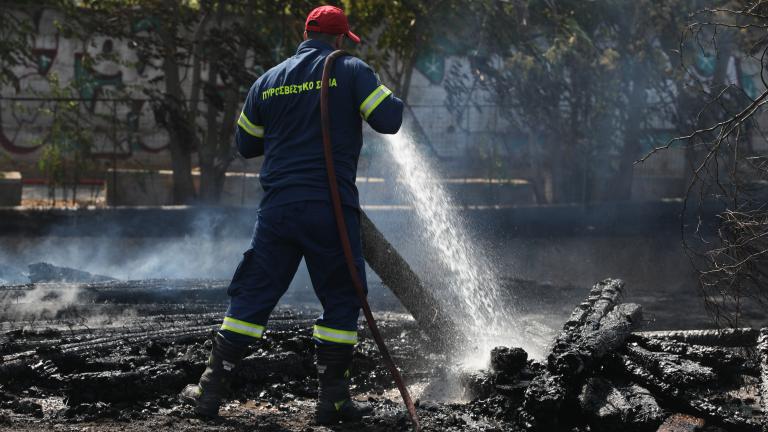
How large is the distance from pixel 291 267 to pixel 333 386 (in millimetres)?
663

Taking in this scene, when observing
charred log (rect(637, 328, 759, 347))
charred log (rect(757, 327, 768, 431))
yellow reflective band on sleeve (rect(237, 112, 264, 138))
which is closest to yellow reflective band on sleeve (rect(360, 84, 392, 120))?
yellow reflective band on sleeve (rect(237, 112, 264, 138))

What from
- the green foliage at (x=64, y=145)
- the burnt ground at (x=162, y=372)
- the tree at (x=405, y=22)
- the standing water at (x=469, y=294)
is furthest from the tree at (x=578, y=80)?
the burnt ground at (x=162, y=372)

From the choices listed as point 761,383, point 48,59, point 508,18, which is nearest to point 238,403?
point 761,383

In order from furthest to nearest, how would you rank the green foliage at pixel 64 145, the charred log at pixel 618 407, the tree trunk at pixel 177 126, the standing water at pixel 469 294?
1. the green foliage at pixel 64 145
2. the tree trunk at pixel 177 126
3. the standing water at pixel 469 294
4. the charred log at pixel 618 407

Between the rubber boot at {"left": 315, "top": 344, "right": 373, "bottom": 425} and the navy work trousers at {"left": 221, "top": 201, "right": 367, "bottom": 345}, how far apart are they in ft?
0.23

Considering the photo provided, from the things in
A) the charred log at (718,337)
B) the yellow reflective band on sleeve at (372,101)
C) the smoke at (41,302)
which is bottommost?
the smoke at (41,302)

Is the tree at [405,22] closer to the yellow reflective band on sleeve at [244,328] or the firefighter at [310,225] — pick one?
the firefighter at [310,225]

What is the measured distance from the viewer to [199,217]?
11.2 meters

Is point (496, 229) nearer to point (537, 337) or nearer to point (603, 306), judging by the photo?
point (537, 337)

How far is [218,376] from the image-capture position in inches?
185

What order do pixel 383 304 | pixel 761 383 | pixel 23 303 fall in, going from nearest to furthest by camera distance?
1. pixel 761 383
2. pixel 23 303
3. pixel 383 304

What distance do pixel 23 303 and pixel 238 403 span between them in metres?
3.17

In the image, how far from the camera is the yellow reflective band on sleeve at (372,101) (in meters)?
4.59

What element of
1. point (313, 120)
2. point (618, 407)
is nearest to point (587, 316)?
point (618, 407)
